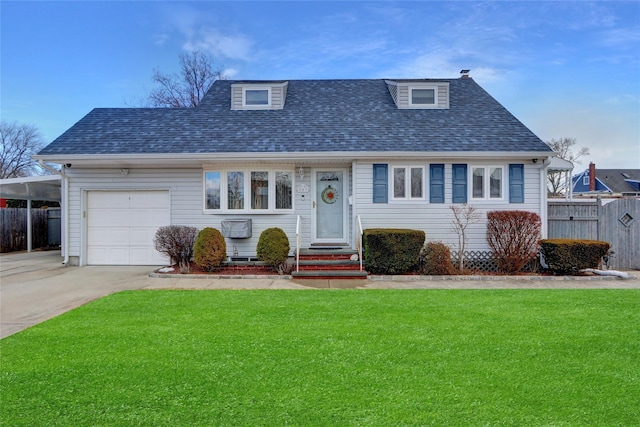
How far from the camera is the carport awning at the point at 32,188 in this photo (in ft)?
46.4

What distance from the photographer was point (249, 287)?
792 cm

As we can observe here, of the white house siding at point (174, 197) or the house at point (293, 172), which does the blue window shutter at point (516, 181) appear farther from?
the white house siding at point (174, 197)

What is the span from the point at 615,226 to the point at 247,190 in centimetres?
1032

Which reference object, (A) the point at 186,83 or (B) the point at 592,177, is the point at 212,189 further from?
(B) the point at 592,177

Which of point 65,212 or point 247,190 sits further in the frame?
point 65,212

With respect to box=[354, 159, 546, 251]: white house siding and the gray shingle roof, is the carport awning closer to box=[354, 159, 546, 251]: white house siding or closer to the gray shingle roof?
the gray shingle roof

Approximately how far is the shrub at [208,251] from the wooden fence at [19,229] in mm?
10871

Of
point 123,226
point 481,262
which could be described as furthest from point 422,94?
point 123,226

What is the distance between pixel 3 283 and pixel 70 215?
3.09 metres

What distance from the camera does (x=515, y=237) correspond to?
954 cm

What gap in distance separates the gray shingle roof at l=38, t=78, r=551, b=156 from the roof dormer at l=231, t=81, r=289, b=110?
0.28 m

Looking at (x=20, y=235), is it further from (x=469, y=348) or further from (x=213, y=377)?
(x=469, y=348)

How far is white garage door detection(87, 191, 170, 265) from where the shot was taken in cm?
1122

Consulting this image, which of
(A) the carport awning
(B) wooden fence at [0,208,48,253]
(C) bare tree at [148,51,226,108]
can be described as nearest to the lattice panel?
(A) the carport awning
